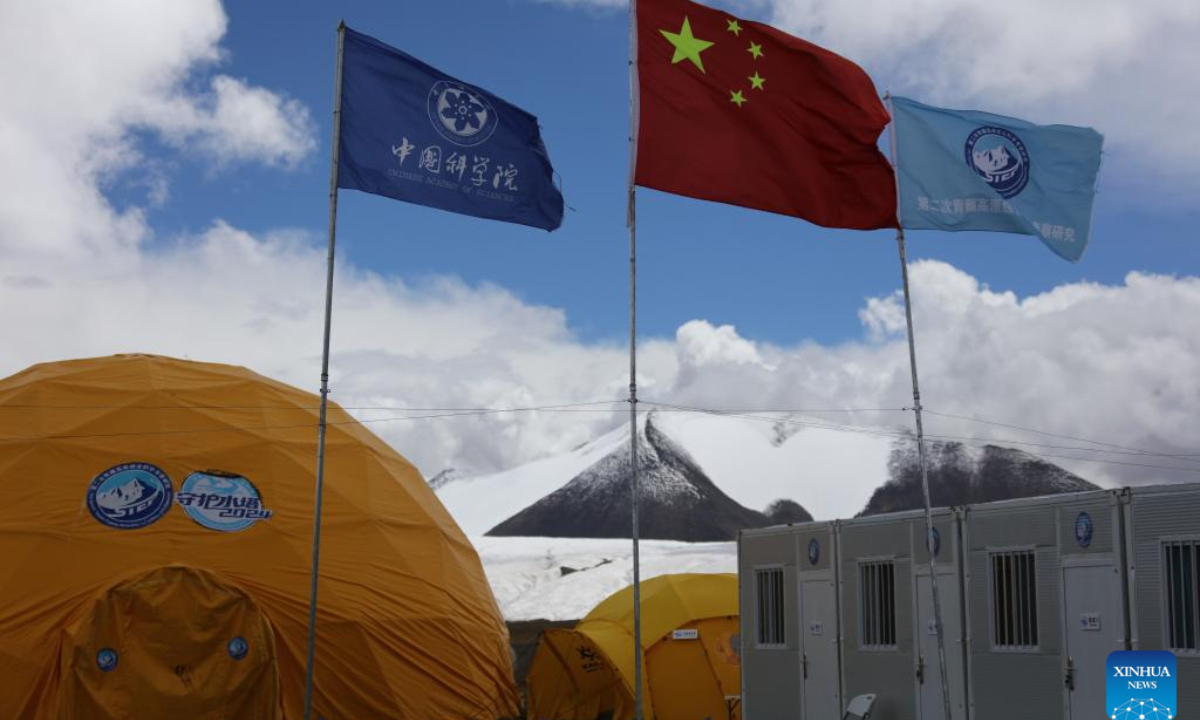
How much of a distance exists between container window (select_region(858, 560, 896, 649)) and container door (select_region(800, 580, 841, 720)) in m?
0.61

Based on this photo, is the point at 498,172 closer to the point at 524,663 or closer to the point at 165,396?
the point at 165,396

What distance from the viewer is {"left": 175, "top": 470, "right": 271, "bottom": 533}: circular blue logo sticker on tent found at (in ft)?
70.7

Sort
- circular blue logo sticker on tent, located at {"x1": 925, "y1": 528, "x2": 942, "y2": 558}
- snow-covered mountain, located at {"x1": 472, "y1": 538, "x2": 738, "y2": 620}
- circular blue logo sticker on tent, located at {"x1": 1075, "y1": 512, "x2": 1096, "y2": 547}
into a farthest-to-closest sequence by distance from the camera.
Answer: snow-covered mountain, located at {"x1": 472, "y1": 538, "x2": 738, "y2": 620} < circular blue logo sticker on tent, located at {"x1": 925, "y1": 528, "x2": 942, "y2": 558} < circular blue logo sticker on tent, located at {"x1": 1075, "y1": 512, "x2": 1096, "y2": 547}

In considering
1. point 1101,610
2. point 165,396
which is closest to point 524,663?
point 165,396

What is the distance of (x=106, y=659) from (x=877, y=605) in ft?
35.9

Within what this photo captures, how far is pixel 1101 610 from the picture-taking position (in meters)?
15.2

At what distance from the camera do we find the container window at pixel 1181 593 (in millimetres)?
14180

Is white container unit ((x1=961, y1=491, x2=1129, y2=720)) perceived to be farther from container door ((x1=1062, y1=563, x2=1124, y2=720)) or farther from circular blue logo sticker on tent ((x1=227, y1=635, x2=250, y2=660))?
circular blue logo sticker on tent ((x1=227, y1=635, x2=250, y2=660))

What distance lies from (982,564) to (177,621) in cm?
1138

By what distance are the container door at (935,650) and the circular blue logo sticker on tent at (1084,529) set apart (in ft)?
7.44

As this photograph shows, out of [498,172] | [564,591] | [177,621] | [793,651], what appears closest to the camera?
[498,172]

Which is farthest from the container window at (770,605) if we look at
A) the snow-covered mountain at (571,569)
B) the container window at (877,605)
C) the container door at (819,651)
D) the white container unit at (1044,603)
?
the snow-covered mountain at (571,569)

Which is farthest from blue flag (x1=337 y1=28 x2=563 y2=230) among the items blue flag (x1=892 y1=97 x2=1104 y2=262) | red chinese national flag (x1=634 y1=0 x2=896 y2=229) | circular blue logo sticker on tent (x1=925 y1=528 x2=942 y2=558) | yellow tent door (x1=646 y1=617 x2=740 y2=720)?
yellow tent door (x1=646 y1=617 x2=740 y2=720)

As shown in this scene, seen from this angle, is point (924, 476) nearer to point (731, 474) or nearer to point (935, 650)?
point (935, 650)
